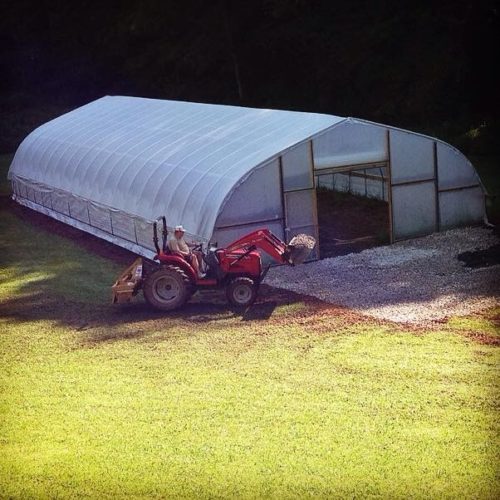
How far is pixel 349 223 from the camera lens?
28922 millimetres

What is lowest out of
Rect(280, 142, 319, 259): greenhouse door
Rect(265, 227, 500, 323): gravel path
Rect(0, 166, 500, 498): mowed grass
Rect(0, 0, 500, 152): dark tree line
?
Rect(0, 166, 500, 498): mowed grass

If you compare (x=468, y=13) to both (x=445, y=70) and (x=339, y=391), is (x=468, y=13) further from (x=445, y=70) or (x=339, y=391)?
(x=339, y=391)

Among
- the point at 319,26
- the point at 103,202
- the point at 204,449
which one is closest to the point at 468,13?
the point at 319,26

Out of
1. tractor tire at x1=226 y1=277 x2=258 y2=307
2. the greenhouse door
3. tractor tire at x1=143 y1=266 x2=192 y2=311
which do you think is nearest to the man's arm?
tractor tire at x1=143 y1=266 x2=192 y2=311

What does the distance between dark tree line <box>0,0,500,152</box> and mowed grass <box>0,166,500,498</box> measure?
2120 centimetres

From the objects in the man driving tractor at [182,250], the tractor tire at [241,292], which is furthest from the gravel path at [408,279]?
the man driving tractor at [182,250]

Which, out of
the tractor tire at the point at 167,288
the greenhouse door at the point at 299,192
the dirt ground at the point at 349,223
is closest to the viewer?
the tractor tire at the point at 167,288

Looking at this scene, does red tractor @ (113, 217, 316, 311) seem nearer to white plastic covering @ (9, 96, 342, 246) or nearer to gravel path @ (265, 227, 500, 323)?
gravel path @ (265, 227, 500, 323)

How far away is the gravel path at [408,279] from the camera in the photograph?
802 inches

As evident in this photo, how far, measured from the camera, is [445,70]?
1714 inches

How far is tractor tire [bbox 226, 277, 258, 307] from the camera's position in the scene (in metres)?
20.9

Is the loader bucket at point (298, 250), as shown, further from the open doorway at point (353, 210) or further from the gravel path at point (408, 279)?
the open doorway at point (353, 210)

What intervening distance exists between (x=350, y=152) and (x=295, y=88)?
26.0 m

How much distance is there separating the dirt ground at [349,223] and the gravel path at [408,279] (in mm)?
879
